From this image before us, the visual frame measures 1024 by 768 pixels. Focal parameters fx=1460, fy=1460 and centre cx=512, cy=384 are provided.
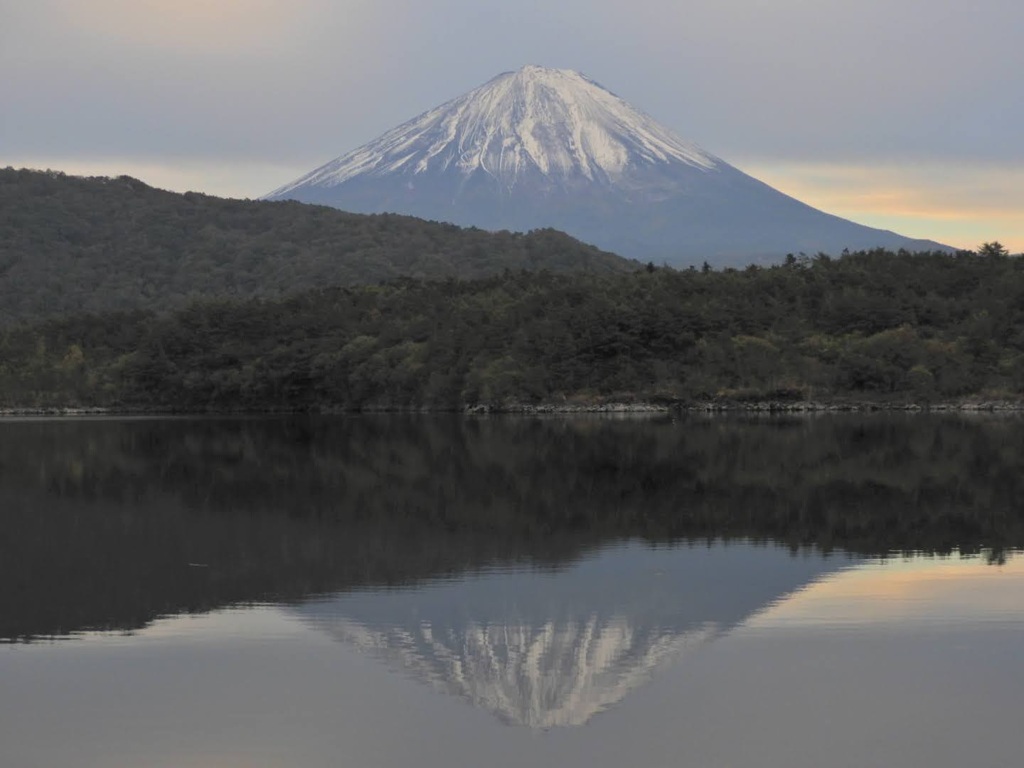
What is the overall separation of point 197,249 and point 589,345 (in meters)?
71.9

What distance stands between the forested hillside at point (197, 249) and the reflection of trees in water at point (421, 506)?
84275mm

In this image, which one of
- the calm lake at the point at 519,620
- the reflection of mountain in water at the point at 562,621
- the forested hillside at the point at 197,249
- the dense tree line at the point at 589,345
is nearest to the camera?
the calm lake at the point at 519,620

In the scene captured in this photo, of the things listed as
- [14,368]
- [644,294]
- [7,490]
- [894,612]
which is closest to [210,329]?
[14,368]

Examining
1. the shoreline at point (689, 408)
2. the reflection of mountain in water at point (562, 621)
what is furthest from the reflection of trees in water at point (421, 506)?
the shoreline at point (689, 408)

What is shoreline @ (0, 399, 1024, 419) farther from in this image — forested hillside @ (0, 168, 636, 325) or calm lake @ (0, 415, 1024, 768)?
calm lake @ (0, 415, 1024, 768)

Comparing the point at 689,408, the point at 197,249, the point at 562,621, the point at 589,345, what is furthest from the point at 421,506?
the point at 197,249

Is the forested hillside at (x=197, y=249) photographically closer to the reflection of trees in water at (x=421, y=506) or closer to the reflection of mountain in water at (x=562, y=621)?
the reflection of trees in water at (x=421, y=506)

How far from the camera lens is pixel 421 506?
2612cm

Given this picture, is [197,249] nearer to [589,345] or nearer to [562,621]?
[589,345]

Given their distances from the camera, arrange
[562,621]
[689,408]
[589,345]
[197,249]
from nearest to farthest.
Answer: [562,621], [689,408], [589,345], [197,249]

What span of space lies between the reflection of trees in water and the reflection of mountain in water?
1.33 meters

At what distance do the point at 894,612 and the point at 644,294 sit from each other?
232 ft

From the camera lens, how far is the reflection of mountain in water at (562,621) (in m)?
12.4

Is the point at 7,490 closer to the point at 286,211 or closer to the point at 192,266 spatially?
the point at 192,266
